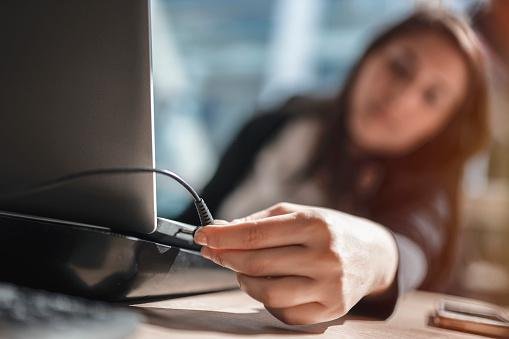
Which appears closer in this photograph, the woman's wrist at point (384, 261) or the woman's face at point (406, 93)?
the woman's wrist at point (384, 261)

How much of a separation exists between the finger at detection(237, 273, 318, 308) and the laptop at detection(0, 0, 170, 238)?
13 centimetres

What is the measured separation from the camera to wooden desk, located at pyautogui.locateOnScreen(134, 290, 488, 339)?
1.59ft

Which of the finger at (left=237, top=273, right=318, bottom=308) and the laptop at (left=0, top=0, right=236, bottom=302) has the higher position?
the laptop at (left=0, top=0, right=236, bottom=302)

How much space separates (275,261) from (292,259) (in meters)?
0.02

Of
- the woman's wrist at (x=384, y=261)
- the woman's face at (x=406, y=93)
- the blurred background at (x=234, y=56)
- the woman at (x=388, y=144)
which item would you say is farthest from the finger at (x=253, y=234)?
the blurred background at (x=234, y=56)

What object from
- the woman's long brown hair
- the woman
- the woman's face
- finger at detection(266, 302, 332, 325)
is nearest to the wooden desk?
finger at detection(266, 302, 332, 325)

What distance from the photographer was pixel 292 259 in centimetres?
49

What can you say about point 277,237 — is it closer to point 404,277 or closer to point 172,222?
point 172,222

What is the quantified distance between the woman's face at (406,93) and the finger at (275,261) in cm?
110

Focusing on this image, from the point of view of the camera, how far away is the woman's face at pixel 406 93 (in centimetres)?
143

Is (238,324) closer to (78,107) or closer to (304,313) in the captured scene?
(304,313)

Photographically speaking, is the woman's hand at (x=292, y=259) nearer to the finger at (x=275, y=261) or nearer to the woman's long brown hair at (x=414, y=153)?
the finger at (x=275, y=261)

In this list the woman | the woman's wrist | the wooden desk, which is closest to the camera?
the wooden desk

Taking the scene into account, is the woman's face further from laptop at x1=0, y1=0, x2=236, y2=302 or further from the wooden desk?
laptop at x1=0, y1=0, x2=236, y2=302
